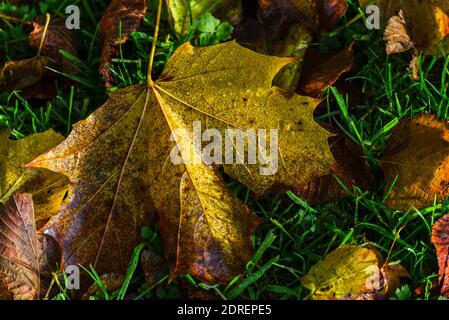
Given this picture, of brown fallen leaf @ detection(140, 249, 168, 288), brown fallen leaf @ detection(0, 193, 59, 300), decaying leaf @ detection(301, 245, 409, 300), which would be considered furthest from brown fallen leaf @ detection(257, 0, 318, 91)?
brown fallen leaf @ detection(0, 193, 59, 300)

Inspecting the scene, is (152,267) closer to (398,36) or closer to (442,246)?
(442,246)

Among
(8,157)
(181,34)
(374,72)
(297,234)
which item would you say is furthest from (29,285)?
(374,72)

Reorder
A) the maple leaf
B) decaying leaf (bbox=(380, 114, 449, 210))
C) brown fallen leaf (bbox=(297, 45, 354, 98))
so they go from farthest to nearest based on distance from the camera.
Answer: brown fallen leaf (bbox=(297, 45, 354, 98)), decaying leaf (bbox=(380, 114, 449, 210)), the maple leaf

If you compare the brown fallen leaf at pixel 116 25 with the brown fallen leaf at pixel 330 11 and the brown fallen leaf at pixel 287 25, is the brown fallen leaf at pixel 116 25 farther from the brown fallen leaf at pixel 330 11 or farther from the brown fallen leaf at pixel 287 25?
the brown fallen leaf at pixel 330 11

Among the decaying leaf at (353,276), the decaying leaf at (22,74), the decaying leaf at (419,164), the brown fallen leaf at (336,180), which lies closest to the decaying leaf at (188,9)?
the decaying leaf at (22,74)

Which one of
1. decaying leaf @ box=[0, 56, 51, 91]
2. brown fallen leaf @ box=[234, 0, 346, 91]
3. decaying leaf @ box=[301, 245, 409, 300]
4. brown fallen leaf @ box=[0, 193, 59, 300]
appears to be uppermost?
brown fallen leaf @ box=[234, 0, 346, 91]

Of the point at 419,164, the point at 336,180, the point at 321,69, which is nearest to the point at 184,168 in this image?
the point at 336,180

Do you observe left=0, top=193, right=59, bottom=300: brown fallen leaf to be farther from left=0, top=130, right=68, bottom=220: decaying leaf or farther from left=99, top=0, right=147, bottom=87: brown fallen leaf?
left=99, top=0, right=147, bottom=87: brown fallen leaf
